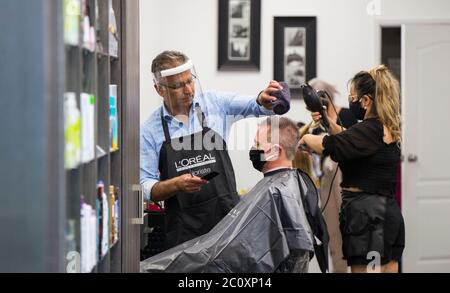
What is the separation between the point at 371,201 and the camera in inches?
128

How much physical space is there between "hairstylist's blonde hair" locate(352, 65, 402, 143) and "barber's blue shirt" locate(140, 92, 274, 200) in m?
0.52

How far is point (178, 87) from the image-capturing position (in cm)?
316

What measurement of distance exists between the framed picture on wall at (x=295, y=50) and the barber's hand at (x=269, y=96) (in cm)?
84

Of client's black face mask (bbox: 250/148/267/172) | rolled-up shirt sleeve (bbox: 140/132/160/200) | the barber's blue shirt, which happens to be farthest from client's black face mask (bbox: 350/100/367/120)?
rolled-up shirt sleeve (bbox: 140/132/160/200)

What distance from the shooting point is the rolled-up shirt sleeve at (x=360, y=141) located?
10.5 ft

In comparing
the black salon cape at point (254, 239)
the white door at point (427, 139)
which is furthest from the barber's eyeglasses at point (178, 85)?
the white door at point (427, 139)

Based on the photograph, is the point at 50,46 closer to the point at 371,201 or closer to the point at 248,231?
the point at 248,231

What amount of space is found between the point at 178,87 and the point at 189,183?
44cm

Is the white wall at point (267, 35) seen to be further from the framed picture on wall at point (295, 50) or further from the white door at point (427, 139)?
the white door at point (427, 139)

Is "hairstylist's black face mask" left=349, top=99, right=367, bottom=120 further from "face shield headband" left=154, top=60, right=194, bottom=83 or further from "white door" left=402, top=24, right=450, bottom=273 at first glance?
"white door" left=402, top=24, right=450, bottom=273

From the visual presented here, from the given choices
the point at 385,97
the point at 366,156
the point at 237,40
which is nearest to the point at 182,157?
the point at 366,156

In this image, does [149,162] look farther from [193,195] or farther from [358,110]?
[358,110]
